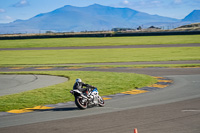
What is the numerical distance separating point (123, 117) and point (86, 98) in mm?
2608

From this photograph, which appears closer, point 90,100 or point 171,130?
point 171,130

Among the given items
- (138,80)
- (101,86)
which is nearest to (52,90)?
(101,86)

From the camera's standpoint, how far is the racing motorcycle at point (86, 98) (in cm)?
1470

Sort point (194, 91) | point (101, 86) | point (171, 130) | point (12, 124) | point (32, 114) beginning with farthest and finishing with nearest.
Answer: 1. point (101, 86)
2. point (194, 91)
3. point (32, 114)
4. point (12, 124)
5. point (171, 130)

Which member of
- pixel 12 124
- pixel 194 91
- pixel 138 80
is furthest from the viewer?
pixel 138 80

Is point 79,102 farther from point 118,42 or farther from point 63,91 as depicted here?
point 118,42

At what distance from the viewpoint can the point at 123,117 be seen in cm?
1288

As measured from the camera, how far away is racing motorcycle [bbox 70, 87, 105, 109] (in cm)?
1470

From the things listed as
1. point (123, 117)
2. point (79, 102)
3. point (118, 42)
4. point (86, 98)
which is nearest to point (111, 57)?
point (118, 42)

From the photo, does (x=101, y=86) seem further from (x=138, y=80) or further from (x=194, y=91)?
(x=194, y=91)

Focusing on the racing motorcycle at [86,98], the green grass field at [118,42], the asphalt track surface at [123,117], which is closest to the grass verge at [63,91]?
the asphalt track surface at [123,117]

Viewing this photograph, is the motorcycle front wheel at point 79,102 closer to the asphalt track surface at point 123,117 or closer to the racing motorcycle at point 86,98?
the racing motorcycle at point 86,98

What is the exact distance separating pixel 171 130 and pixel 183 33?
7737 centimetres

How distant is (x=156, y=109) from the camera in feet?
47.2
